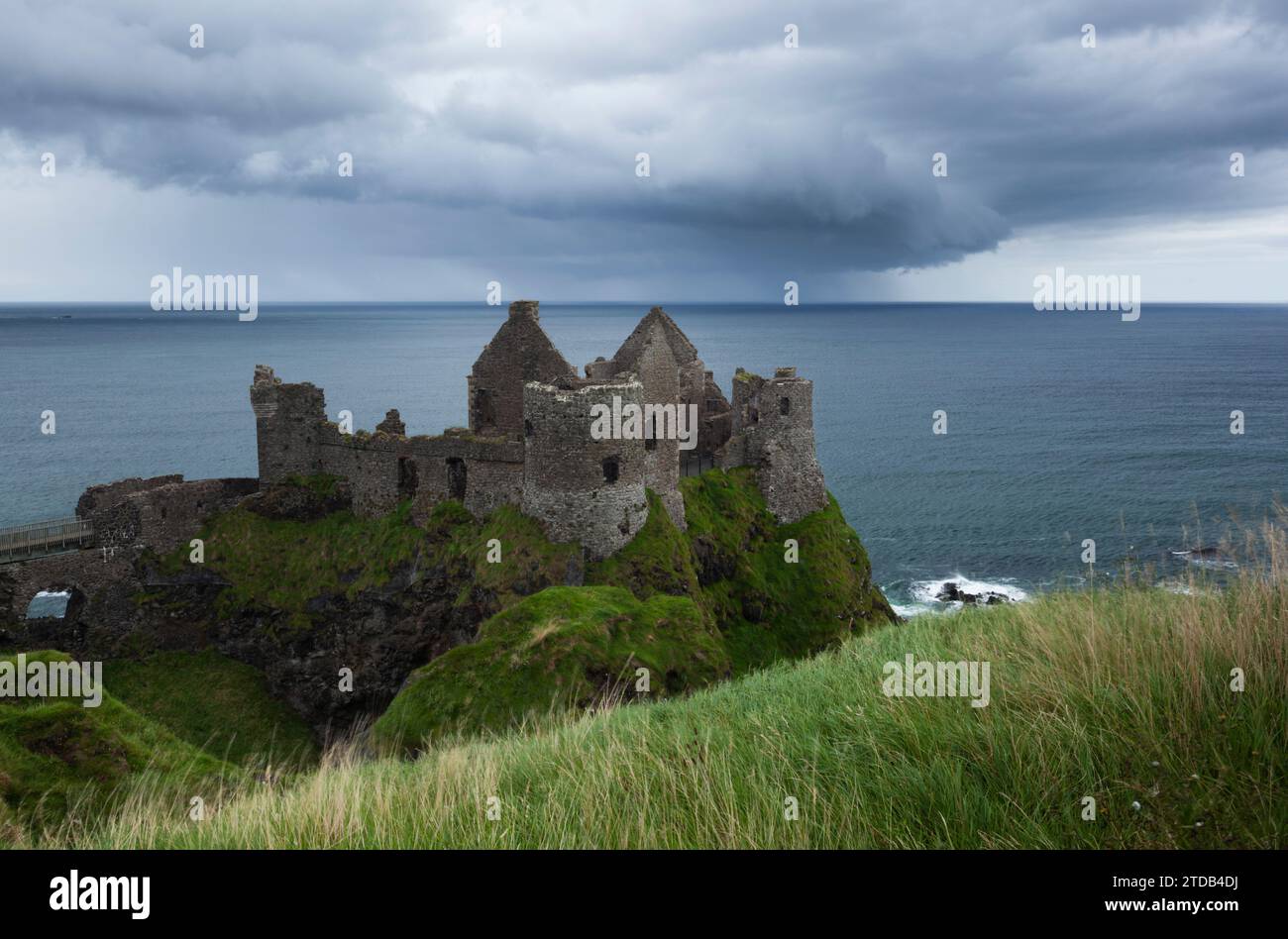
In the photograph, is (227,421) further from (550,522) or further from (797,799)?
(797,799)

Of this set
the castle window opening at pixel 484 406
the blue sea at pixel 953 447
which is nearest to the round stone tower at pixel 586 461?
the castle window opening at pixel 484 406

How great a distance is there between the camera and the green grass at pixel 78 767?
14180 millimetres

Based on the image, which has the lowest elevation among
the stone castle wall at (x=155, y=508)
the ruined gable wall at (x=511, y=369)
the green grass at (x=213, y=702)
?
the green grass at (x=213, y=702)

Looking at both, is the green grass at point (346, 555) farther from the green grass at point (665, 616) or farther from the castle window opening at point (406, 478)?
the castle window opening at point (406, 478)

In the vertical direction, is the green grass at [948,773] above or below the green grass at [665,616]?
above

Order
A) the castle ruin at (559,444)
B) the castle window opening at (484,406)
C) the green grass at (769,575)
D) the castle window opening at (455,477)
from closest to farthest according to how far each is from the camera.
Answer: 1. the castle ruin at (559,444)
2. the castle window opening at (455,477)
3. the green grass at (769,575)
4. the castle window opening at (484,406)

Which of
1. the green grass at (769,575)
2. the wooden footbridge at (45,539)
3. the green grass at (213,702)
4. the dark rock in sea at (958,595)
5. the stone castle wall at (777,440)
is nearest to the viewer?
the green grass at (213,702)

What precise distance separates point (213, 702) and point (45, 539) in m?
10.6

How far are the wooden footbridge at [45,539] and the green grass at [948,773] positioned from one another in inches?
1331

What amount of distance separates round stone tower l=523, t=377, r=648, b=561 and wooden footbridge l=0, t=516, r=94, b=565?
2042 cm

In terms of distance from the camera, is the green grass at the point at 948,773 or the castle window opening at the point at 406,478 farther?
the castle window opening at the point at 406,478

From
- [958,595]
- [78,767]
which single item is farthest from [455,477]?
[958,595]

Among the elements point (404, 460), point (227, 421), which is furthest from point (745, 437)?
point (227, 421)

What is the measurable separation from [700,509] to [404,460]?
40.0 ft
